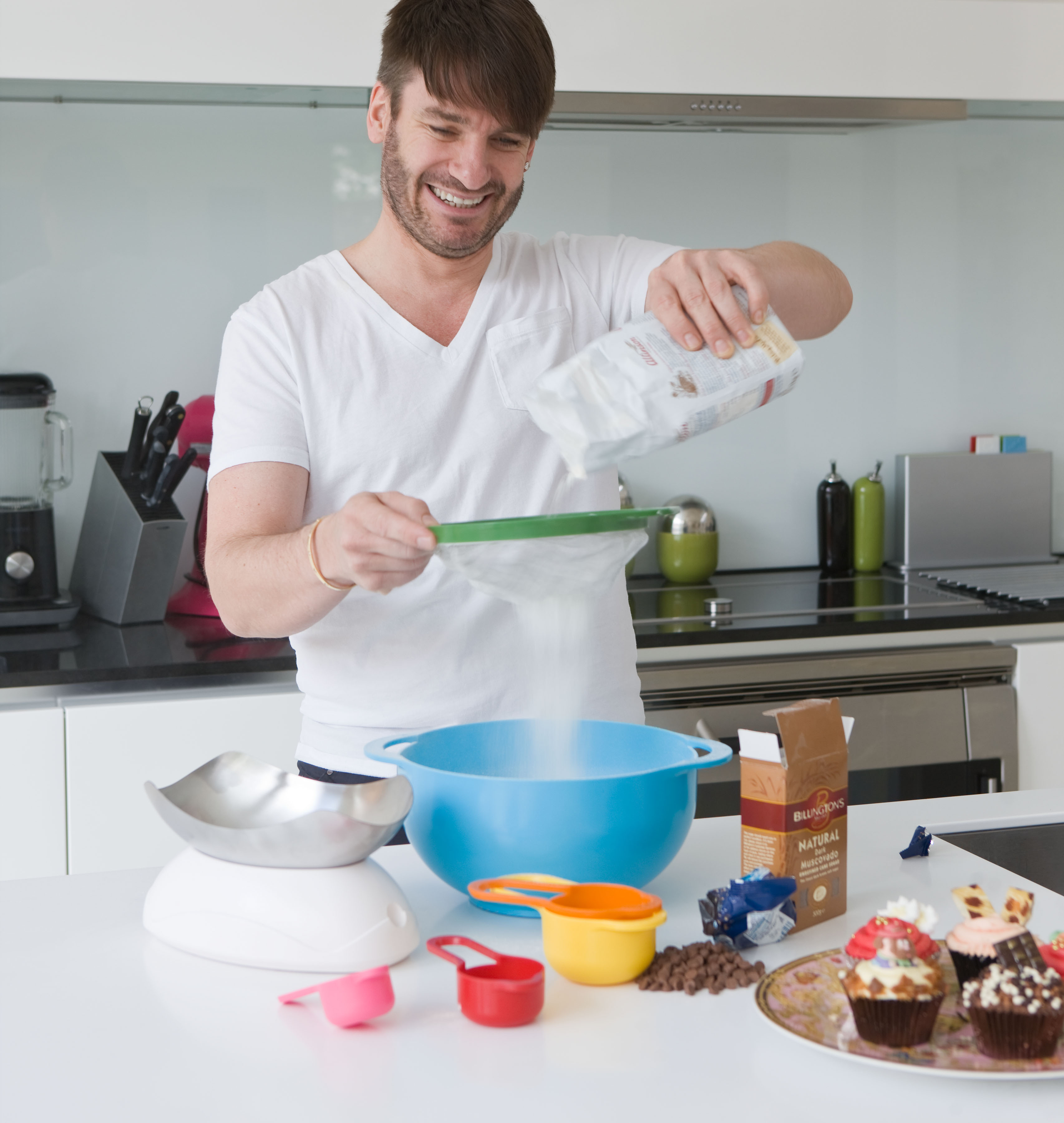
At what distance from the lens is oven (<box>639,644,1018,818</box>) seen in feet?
7.13

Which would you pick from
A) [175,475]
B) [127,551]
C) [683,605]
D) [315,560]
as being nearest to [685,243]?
[683,605]

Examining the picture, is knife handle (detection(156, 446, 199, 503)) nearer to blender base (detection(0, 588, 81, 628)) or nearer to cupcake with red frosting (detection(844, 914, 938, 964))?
blender base (detection(0, 588, 81, 628))

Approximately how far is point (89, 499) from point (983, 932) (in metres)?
1.95

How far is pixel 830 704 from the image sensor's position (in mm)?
1039

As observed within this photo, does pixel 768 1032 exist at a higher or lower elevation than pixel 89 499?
lower

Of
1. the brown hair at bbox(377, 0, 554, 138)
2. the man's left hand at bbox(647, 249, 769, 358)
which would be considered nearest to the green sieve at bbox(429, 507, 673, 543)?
the man's left hand at bbox(647, 249, 769, 358)

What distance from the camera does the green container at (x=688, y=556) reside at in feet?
8.71

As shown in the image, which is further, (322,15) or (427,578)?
(322,15)

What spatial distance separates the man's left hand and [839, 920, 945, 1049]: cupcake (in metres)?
0.53

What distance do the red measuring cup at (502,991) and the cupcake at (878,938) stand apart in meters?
0.21

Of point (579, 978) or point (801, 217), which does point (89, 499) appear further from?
point (579, 978)

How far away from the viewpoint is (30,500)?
7.65 ft

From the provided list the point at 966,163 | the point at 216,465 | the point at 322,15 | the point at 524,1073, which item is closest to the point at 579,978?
the point at 524,1073

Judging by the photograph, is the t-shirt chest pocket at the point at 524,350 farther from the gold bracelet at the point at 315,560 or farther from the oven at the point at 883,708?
the oven at the point at 883,708
